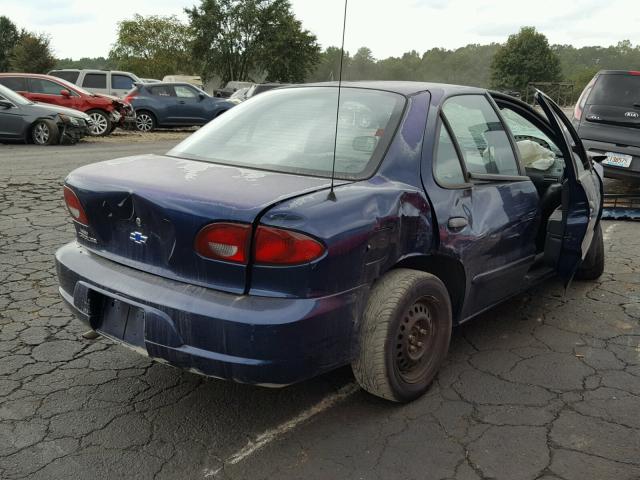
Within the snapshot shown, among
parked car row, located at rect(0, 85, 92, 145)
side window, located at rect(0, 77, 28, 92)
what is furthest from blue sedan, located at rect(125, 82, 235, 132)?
parked car row, located at rect(0, 85, 92, 145)

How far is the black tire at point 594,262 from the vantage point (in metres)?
4.65

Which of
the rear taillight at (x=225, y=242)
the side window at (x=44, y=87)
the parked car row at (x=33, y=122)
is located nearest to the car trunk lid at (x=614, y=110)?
the rear taillight at (x=225, y=242)

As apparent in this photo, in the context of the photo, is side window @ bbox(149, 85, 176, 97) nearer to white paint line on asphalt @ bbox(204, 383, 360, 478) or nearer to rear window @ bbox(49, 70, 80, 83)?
rear window @ bbox(49, 70, 80, 83)

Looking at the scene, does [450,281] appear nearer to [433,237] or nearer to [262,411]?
[433,237]

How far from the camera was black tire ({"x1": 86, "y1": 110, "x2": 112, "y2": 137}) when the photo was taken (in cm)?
1560

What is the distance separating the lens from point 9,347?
133 inches

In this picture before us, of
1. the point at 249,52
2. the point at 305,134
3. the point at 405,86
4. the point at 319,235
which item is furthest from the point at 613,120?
the point at 249,52

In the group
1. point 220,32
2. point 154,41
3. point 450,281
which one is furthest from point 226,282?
point 154,41

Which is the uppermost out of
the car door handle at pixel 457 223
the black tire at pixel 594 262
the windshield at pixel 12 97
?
the car door handle at pixel 457 223

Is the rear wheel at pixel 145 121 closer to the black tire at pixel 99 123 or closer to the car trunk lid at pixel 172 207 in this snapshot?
the black tire at pixel 99 123

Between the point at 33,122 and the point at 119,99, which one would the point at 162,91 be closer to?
the point at 119,99

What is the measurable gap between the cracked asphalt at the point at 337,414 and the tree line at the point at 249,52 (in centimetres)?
230

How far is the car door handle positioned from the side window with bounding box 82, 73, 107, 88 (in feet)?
61.8

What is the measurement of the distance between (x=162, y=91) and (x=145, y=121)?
102 centimetres
